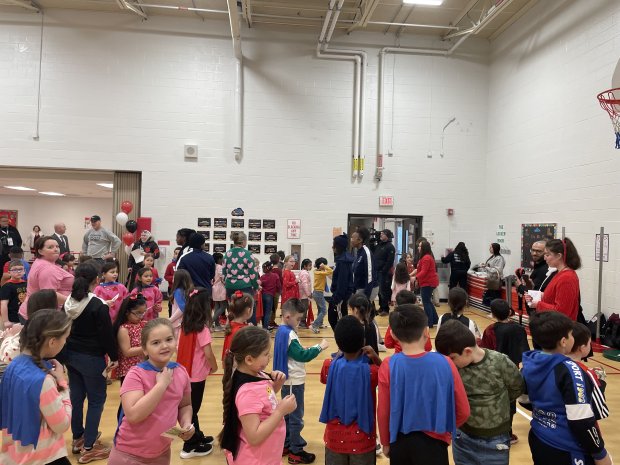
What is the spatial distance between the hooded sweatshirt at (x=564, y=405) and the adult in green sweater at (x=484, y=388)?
81 millimetres

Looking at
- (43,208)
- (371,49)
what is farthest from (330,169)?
(43,208)

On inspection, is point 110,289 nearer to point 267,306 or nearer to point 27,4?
point 267,306

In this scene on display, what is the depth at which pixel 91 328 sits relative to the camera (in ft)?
9.20

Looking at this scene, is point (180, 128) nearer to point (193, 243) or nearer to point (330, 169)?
point (330, 169)

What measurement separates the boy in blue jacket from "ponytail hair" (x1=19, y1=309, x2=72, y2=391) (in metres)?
2.04

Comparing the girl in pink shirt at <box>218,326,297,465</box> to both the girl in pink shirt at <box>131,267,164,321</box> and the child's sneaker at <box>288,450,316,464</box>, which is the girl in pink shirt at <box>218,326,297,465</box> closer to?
the child's sneaker at <box>288,450,316,464</box>

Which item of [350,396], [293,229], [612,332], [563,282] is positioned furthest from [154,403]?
[293,229]

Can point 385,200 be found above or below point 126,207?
above

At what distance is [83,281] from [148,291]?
1.19m

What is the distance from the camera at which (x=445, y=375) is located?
173cm

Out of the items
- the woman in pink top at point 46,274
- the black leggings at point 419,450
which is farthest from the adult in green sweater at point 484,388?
the woman in pink top at point 46,274

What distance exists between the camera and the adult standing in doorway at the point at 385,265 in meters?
8.01

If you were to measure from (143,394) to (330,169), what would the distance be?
27.2 ft

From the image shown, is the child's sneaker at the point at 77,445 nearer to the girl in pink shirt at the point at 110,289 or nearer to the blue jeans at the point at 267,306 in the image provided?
the girl in pink shirt at the point at 110,289
